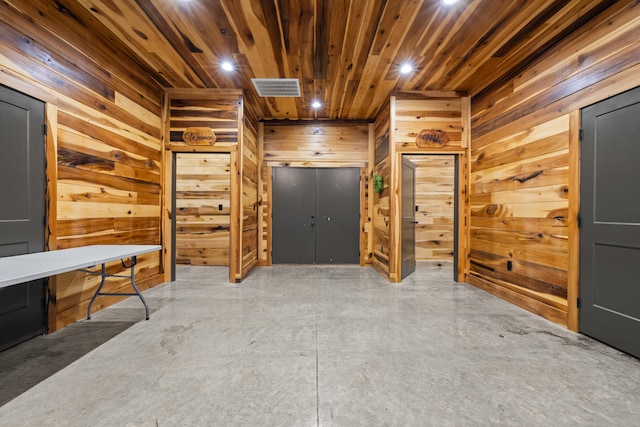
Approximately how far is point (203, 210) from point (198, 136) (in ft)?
5.78

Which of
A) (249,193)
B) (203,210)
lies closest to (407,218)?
(249,193)

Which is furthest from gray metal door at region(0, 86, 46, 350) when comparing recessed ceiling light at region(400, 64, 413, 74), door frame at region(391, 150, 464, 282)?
door frame at region(391, 150, 464, 282)

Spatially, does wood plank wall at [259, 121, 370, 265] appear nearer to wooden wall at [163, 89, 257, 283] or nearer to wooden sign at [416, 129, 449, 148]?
wooden wall at [163, 89, 257, 283]

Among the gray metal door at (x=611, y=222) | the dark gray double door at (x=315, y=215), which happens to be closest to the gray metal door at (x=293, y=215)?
the dark gray double door at (x=315, y=215)

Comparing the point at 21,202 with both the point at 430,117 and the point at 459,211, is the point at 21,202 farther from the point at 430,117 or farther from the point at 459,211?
the point at 459,211


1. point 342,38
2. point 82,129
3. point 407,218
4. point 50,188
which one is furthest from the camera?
point 407,218

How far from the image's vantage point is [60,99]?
7.64 feet

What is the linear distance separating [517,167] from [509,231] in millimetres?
743

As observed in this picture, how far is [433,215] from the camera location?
5113 mm

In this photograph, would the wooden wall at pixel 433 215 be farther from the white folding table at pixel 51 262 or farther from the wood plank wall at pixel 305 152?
the white folding table at pixel 51 262

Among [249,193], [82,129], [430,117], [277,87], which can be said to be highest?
[277,87]

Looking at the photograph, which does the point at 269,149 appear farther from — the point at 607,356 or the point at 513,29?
the point at 607,356

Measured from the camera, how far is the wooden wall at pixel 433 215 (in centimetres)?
510

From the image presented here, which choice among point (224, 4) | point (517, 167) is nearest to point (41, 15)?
point (224, 4)
